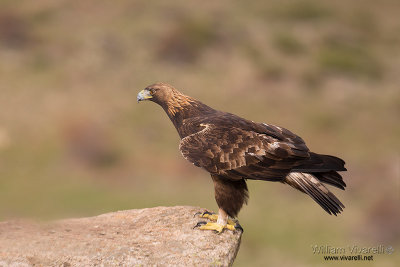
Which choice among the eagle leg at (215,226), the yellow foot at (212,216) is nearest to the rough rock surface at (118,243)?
the eagle leg at (215,226)

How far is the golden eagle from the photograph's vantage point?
9.95 metres

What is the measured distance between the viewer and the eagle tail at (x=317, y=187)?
960cm

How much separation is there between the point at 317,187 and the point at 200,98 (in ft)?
121

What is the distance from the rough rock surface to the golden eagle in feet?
1.56

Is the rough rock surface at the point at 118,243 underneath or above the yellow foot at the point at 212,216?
underneath

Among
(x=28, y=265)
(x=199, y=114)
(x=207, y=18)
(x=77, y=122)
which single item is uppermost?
(x=207, y=18)

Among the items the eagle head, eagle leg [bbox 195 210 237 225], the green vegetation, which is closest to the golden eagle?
eagle leg [bbox 195 210 237 225]

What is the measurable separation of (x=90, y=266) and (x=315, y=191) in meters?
3.76

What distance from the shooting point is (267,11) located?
2827 inches

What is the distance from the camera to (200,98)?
4662cm

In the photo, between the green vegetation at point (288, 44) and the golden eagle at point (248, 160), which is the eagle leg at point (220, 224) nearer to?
the golden eagle at point (248, 160)

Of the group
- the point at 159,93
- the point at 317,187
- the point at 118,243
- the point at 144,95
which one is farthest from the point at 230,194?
the point at 144,95

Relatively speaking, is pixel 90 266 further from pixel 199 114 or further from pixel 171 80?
pixel 171 80

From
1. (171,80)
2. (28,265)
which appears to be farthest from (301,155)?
(171,80)
